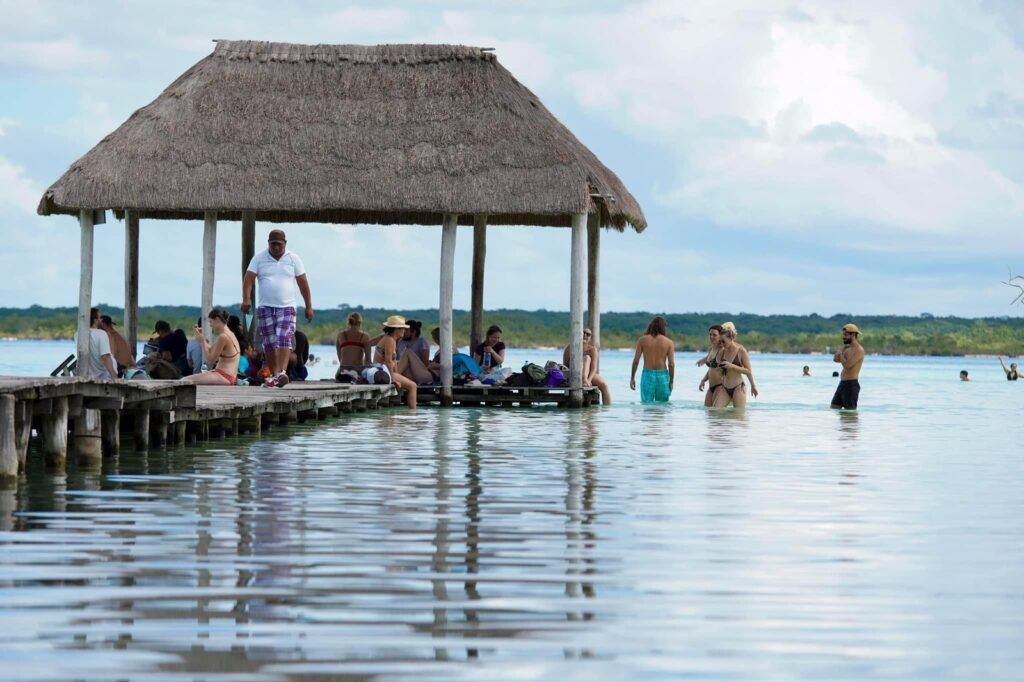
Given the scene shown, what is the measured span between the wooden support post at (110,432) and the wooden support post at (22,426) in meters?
1.96

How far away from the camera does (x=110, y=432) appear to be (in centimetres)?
1416

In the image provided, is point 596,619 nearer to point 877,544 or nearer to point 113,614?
point 113,614

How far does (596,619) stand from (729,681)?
1.09 m

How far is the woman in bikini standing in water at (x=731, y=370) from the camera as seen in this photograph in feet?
74.3

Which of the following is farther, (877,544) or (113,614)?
(877,544)

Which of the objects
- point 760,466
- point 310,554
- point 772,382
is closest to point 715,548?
point 310,554

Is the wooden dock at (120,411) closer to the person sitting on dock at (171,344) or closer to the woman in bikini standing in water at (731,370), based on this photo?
the person sitting on dock at (171,344)

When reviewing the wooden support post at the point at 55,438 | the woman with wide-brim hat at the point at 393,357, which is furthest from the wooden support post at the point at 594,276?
the wooden support post at the point at 55,438

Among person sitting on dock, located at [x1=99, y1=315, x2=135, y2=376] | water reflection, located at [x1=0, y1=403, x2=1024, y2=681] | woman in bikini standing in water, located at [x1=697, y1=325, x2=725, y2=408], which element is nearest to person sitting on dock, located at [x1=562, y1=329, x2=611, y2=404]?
woman in bikini standing in water, located at [x1=697, y1=325, x2=725, y2=408]

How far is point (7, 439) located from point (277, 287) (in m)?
7.84

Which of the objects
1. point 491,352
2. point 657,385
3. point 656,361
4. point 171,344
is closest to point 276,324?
point 171,344

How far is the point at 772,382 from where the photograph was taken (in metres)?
49.0

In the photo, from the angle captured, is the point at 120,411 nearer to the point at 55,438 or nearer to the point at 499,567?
the point at 55,438

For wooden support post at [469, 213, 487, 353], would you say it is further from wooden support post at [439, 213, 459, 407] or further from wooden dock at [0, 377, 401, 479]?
wooden dock at [0, 377, 401, 479]
